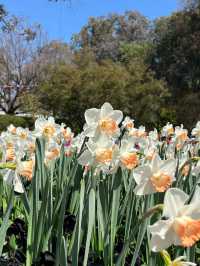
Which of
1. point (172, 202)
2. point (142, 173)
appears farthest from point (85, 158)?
point (172, 202)

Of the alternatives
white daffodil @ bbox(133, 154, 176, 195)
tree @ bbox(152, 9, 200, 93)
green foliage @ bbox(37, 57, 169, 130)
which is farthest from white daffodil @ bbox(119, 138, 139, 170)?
tree @ bbox(152, 9, 200, 93)

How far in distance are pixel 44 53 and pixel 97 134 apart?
29129 mm

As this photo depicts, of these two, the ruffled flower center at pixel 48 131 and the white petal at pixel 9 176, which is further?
the ruffled flower center at pixel 48 131

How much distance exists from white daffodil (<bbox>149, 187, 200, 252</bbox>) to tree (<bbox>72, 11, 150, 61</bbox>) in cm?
4256

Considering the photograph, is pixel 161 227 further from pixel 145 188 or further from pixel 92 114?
pixel 92 114

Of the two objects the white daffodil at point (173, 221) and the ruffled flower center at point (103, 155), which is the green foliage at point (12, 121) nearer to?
the ruffled flower center at point (103, 155)

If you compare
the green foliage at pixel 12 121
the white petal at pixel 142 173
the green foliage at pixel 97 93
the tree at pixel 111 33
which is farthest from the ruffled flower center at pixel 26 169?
the tree at pixel 111 33

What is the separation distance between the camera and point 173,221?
105 centimetres

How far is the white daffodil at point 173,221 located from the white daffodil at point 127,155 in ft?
2.61

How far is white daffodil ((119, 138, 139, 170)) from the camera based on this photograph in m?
1.86

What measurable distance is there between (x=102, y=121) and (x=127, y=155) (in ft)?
0.54

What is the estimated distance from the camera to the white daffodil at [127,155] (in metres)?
1.86

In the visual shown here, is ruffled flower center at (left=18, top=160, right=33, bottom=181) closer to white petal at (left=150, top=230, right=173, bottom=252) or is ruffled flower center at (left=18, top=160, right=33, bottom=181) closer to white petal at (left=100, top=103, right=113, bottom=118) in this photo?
white petal at (left=100, top=103, right=113, bottom=118)

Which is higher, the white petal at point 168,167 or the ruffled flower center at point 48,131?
the ruffled flower center at point 48,131
